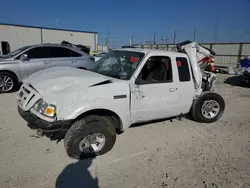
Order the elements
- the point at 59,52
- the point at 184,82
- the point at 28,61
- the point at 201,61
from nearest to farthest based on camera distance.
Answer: the point at 184,82
the point at 201,61
the point at 28,61
the point at 59,52

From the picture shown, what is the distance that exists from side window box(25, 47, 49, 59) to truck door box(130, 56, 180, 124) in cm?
511

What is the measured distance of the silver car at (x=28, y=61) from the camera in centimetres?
697

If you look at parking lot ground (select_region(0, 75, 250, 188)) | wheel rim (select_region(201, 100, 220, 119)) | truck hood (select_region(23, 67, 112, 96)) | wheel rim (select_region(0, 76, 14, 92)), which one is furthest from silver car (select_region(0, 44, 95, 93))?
wheel rim (select_region(201, 100, 220, 119))

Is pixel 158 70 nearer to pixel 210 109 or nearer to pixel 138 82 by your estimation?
pixel 138 82

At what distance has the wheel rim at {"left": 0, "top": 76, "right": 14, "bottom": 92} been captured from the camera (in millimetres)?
6965

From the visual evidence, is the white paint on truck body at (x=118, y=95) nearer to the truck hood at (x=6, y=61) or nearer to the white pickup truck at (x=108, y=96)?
the white pickup truck at (x=108, y=96)

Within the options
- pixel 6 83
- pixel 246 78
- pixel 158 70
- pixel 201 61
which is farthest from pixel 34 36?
pixel 158 70

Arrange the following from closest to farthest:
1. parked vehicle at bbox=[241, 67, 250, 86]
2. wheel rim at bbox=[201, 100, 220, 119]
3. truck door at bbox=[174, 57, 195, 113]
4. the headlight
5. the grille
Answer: the headlight → the grille → truck door at bbox=[174, 57, 195, 113] → wheel rim at bbox=[201, 100, 220, 119] → parked vehicle at bbox=[241, 67, 250, 86]

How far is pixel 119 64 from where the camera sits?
3.90m

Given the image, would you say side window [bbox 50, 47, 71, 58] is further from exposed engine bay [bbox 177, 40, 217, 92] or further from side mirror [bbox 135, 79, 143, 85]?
side mirror [bbox 135, 79, 143, 85]

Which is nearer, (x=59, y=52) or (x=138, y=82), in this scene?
(x=138, y=82)

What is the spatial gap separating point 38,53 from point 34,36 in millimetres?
18664

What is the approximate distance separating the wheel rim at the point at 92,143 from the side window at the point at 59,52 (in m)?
5.36

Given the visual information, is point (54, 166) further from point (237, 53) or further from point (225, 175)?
point (237, 53)
